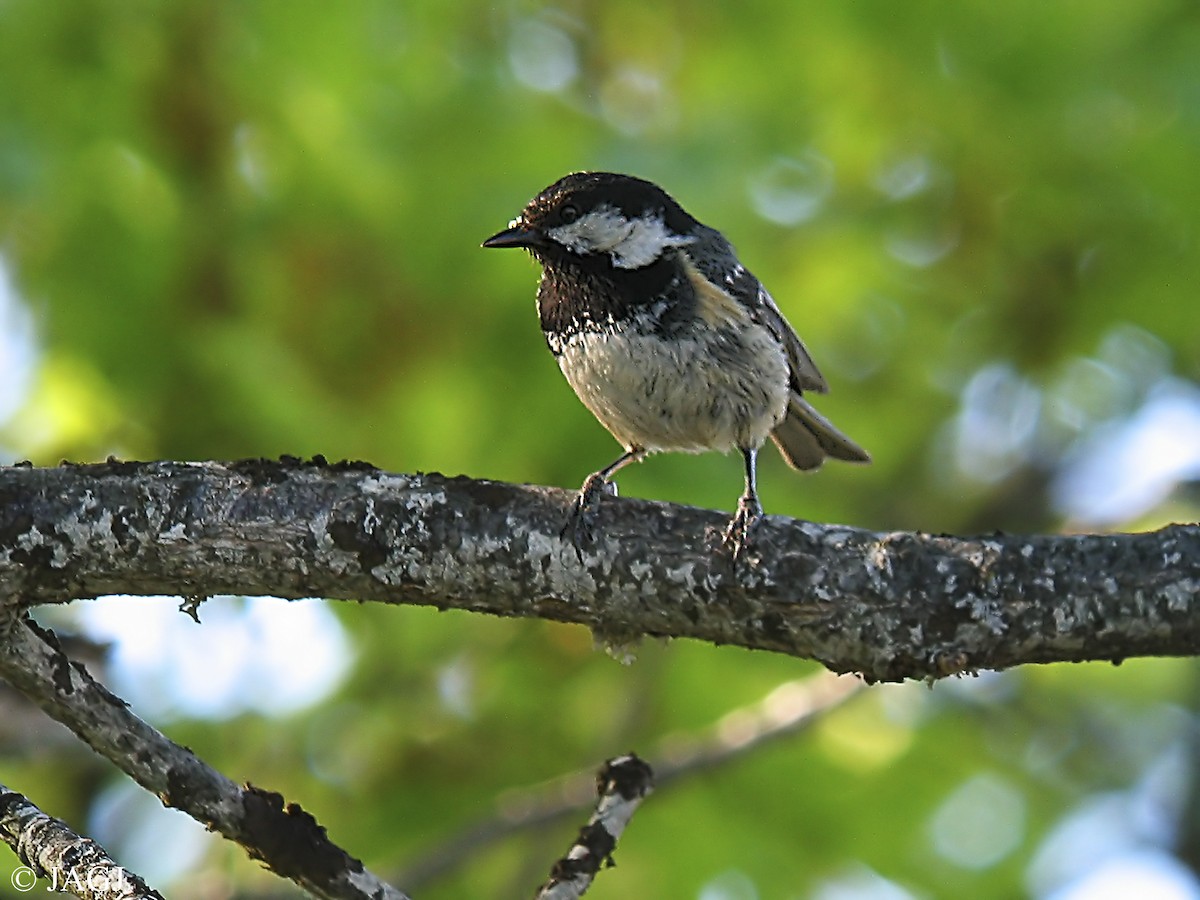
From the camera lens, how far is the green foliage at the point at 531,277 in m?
4.02

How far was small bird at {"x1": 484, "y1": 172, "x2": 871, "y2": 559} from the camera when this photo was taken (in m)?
3.97

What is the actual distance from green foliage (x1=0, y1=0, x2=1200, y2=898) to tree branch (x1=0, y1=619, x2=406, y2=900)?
54.9 inches

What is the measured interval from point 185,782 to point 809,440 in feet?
9.14

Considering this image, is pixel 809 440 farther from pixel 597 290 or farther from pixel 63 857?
pixel 63 857

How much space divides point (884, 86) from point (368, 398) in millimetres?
2020

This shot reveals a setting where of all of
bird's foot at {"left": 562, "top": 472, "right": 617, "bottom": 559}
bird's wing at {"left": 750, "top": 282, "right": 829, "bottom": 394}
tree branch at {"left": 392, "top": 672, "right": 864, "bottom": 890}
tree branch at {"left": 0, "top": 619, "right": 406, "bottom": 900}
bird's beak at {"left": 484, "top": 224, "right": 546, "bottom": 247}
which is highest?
bird's wing at {"left": 750, "top": 282, "right": 829, "bottom": 394}

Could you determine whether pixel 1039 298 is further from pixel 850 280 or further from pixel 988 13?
pixel 988 13

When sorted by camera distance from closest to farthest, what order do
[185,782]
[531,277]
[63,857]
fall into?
[63,857], [185,782], [531,277]

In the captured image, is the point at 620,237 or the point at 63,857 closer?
the point at 63,857

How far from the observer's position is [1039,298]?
5148mm

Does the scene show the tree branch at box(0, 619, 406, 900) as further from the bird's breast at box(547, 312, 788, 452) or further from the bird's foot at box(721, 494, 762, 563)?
the bird's breast at box(547, 312, 788, 452)

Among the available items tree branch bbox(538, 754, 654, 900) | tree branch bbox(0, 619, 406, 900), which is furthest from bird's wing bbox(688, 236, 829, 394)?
tree branch bbox(0, 619, 406, 900)

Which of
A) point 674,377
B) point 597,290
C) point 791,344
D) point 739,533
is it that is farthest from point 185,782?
point 791,344

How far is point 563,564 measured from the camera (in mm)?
2576
